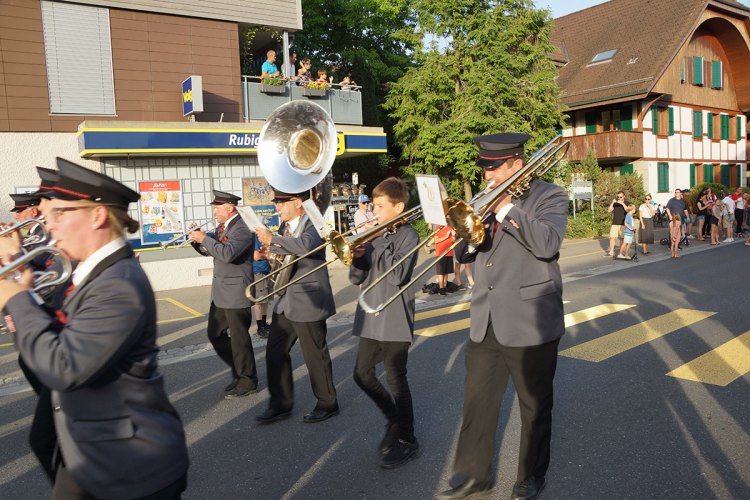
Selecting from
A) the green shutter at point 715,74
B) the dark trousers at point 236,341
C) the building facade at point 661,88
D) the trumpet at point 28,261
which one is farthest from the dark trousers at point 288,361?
the green shutter at point 715,74

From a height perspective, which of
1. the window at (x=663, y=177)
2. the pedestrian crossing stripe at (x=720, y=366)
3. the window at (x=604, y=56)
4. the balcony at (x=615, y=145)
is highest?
the window at (x=604, y=56)

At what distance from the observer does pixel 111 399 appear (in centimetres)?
214

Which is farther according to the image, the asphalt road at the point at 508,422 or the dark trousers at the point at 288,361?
the dark trousers at the point at 288,361

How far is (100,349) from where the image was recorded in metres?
2.04

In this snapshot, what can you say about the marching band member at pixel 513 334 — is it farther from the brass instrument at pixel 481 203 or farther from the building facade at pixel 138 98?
the building facade at pixel 138 98

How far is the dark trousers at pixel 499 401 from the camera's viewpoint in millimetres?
3566

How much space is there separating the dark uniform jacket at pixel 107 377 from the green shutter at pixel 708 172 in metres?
37.0

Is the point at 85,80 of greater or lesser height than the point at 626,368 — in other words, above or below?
above

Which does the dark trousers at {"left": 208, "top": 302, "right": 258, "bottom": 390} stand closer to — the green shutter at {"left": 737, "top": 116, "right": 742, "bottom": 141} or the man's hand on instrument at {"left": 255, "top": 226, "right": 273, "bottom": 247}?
the man's hand on instrument at {"left": 255, "top": 226, "right": 273, "bottom": 247}

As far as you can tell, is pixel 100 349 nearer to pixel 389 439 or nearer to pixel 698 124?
pixel 389 439

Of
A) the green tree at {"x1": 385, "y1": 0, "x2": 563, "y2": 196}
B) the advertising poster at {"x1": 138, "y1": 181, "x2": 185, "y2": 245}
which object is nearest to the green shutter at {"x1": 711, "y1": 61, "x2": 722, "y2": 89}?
the green tree at {"x1": 385, "y1": 0, "x2": 563, "y2": 196}

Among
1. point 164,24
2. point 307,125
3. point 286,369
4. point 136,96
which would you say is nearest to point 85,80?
point 136,96

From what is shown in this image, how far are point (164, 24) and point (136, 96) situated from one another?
1.90 m

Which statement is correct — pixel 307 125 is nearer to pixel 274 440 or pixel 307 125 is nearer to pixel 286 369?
pixel 286 369
